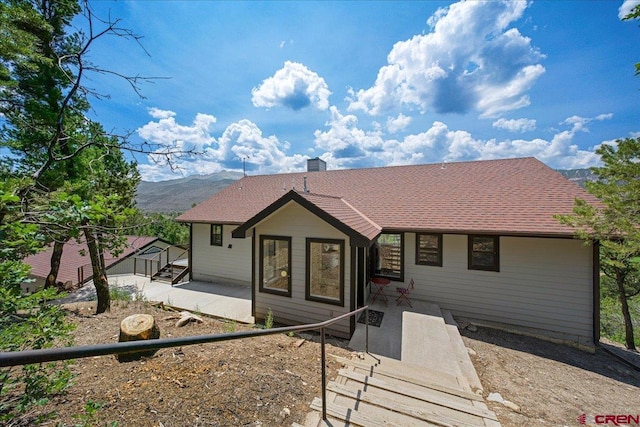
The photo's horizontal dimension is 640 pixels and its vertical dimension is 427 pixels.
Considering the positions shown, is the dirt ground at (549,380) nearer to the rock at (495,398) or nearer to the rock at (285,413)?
the rock at (495,398)

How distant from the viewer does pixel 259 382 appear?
3.68m

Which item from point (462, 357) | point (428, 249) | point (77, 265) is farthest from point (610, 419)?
point (77, 265)

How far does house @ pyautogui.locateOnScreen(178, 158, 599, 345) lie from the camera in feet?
22.2

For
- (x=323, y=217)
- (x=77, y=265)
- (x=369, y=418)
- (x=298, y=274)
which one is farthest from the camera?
(x=77, y=265)

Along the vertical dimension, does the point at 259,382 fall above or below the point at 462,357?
above

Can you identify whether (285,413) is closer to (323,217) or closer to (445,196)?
(323,217)

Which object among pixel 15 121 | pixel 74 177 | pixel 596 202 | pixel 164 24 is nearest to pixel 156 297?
pixel 74 177

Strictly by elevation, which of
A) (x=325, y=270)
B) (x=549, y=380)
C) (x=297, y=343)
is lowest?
(x=549, y=380)

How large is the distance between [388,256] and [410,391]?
20.9 feet

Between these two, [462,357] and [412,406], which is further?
[462,357]

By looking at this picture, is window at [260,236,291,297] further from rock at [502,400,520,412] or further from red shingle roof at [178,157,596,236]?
rock at [502,400,520,412]

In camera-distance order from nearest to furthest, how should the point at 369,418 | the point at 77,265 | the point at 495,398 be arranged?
the point at 369,418 < the point at 495,398 < the point at 77,265

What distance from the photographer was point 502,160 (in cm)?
1079

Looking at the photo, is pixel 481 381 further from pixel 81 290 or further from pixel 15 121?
pixel 81 290
